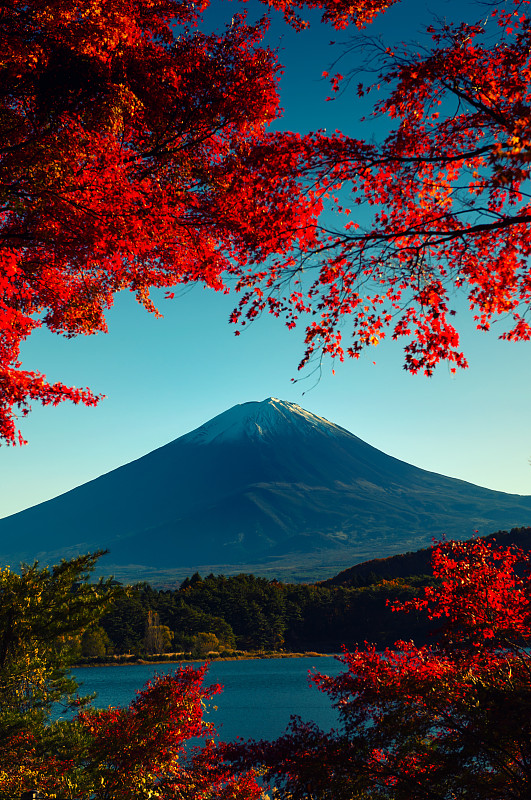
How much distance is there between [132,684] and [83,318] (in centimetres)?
4334

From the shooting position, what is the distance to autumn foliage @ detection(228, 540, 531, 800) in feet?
18.9

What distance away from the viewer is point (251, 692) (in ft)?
145

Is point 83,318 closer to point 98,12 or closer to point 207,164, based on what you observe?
point 207,164

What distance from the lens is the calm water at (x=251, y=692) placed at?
3206 centimetres

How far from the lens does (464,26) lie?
502cm

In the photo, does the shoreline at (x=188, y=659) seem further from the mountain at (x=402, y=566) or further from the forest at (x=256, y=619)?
the mountain at (x=402, y=566)

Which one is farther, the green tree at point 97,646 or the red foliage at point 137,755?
the green tree at point 97,646

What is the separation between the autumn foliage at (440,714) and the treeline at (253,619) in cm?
5644

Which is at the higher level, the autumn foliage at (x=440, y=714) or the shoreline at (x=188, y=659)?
the autumn foliage at (x=440, y=714)

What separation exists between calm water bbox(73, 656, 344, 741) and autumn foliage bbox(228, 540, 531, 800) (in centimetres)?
1657

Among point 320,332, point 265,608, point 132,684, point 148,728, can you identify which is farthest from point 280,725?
point 265,608

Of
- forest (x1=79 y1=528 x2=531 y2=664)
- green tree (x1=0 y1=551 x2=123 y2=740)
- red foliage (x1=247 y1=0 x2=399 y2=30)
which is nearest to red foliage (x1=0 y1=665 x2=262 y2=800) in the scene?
green tree (x1=0 y1=551 x2=123 y2=740)

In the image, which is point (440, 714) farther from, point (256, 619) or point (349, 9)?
point (256, 619)

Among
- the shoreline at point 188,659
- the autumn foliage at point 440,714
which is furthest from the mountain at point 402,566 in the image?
the autumn foliage at point 440,714
